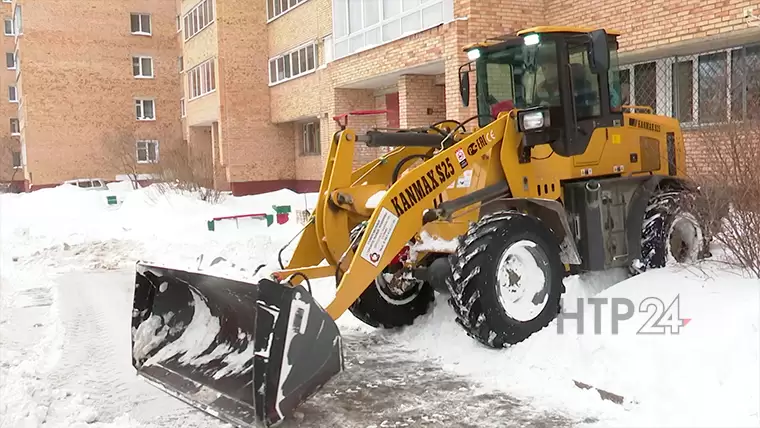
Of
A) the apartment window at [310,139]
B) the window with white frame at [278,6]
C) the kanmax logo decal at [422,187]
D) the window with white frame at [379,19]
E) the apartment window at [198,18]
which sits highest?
the apartment window at [198,18]

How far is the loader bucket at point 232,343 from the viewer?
4.64 metres

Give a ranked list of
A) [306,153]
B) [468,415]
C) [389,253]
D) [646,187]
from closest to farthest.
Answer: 1. [468,415]
2. [389,253]
3. [646,187]
4. [306,153]

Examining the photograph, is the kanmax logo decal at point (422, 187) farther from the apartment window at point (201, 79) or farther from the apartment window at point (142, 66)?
the apartment window at point (142, 66)

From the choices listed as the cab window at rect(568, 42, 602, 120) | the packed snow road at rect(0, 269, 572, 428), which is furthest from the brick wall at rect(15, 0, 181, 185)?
the cab window at rect(568, 42, 602, 120)

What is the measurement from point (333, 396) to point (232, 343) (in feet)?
2.92

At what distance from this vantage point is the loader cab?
21.2 ft

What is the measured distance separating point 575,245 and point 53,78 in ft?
124

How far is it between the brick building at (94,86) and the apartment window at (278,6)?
40.0 feet

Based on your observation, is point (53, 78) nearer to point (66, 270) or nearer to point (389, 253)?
point (66, 270)

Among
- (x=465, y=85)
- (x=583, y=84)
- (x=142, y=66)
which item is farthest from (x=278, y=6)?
(x=583, y=84)

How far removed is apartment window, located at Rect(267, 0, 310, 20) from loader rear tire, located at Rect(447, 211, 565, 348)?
20334 millimetres

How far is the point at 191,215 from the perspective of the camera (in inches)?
709

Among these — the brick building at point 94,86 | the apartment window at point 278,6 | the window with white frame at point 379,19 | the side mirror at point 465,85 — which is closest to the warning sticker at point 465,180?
the side mirror at point 465,85

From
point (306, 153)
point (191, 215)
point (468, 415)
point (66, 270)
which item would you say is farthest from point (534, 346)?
point (306, 153)
